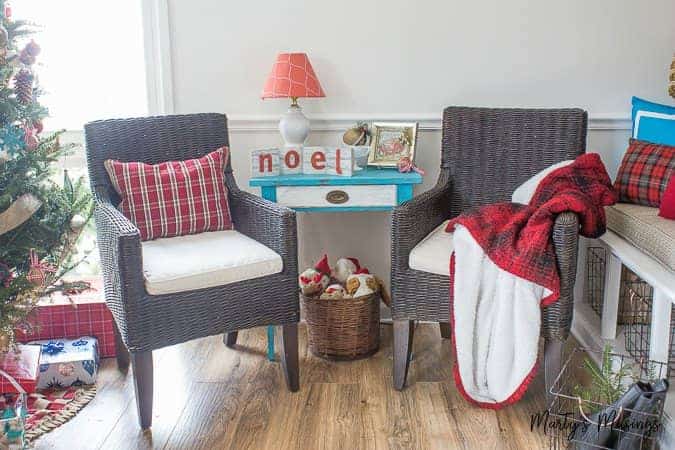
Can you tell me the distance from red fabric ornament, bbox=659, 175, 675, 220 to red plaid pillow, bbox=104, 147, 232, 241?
1.48 m

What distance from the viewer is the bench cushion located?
238 centimetres

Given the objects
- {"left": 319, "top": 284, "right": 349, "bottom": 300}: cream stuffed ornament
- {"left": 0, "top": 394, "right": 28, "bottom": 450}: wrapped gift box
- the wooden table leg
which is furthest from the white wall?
{"left": 0, "top": 394, "right": 28, "bottom": 450}: wrapped gift box

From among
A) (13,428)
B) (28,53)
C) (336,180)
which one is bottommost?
(13,428)

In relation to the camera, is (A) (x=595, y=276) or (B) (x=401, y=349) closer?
(B) (x=401, y=349)

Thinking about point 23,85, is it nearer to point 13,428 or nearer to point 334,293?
point 13,428

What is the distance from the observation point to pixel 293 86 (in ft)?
9.88

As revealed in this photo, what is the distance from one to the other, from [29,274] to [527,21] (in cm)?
208

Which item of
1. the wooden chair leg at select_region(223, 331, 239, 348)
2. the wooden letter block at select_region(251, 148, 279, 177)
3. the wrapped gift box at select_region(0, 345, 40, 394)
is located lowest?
the wooden chair leg at select_region(223, 331, 239, 348)

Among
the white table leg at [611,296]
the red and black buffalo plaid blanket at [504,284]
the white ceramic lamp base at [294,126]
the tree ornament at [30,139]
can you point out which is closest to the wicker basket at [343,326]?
the red and black buffalo plaid blanket at [504,284]

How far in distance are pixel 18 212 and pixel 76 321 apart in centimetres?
60

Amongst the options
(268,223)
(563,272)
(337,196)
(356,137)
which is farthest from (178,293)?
(563,272)

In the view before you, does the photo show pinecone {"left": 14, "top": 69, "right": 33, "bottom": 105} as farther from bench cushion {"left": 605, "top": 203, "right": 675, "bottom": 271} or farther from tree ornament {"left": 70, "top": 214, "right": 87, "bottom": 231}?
bench cushion {"left": 605, "top": 203, "right": 675, "bottom": 271}

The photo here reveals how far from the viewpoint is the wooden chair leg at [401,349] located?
8.92ft

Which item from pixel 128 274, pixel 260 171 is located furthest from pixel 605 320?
pixel 128 274
